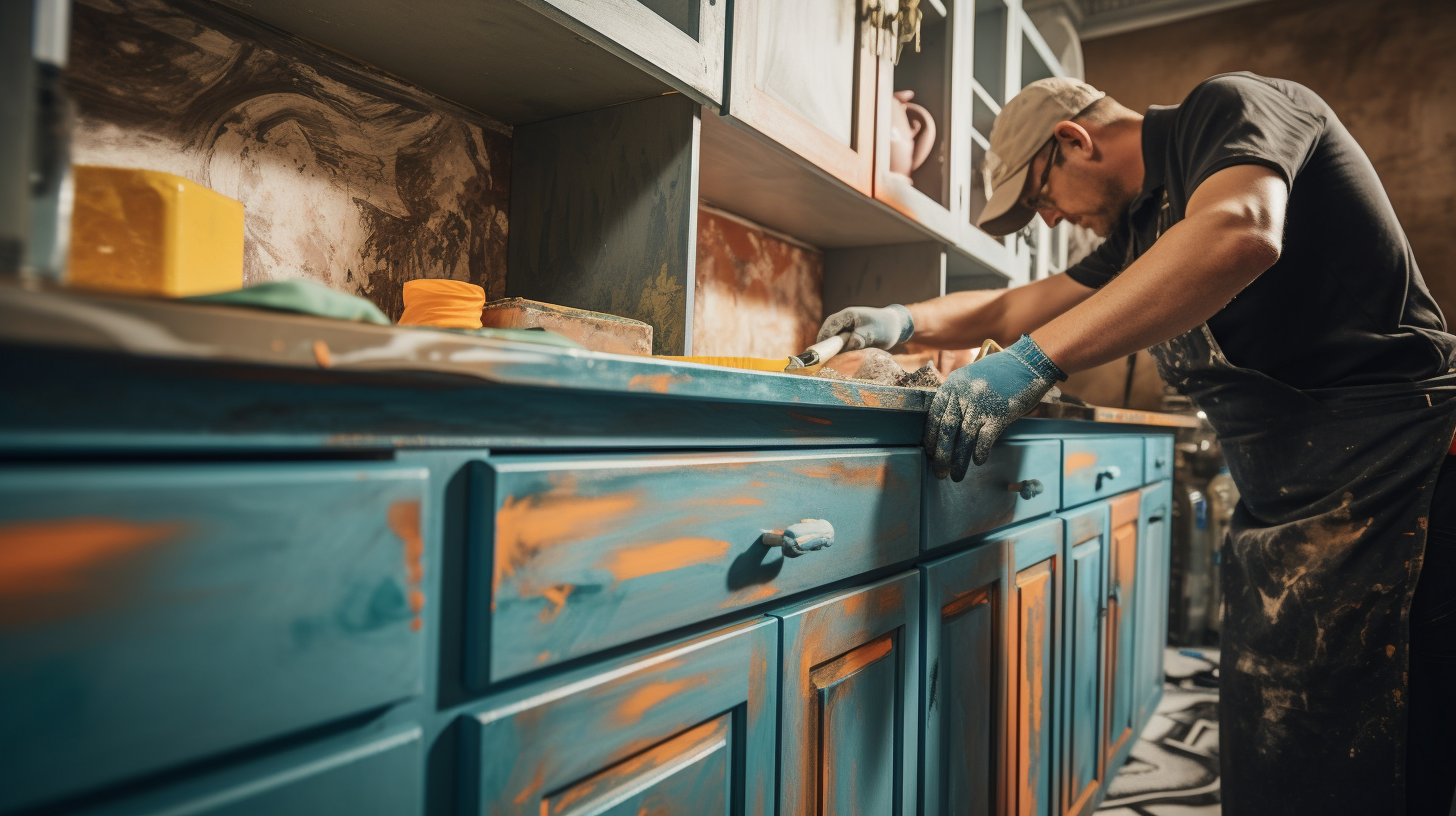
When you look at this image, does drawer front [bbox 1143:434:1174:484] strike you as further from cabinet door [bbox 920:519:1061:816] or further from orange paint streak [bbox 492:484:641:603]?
orange paint streak [bbox 492:484:641:603]

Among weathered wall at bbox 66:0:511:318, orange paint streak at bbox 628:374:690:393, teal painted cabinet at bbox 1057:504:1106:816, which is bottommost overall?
teal painted cabinet at bbox 1057:504:1106:816

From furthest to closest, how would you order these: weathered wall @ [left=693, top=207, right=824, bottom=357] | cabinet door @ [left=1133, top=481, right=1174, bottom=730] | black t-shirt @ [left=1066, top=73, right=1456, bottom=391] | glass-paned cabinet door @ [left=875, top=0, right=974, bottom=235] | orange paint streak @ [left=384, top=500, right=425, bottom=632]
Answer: cabinet door @ [left=1133, top=481, right=1174, bottom=730] → glass-paned cabinet door @ [left=875, top=0, right=974, bottom=235] → weathered wall @ [left=693, top=207, right=824, bottom=357] → black t-shirt @ [left=1066, top=73, right=1456, bottom=391] → orange paint streak @ [left=384, top=500, right=425, bottom=632]

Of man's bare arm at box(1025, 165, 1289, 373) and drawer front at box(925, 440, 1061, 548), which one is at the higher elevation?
man's bare arm at box(1025, 165, 1289, 373)

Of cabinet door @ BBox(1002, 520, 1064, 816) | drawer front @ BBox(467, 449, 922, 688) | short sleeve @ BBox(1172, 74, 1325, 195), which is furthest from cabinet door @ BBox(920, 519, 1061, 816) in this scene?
short sleeve @ BBox(1172, 74, 1325, 195)

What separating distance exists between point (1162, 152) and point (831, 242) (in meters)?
0.82

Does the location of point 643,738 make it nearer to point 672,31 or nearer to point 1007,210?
point 672,31

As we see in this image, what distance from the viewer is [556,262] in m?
1.11

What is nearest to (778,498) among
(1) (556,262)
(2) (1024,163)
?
(1) (556,262)

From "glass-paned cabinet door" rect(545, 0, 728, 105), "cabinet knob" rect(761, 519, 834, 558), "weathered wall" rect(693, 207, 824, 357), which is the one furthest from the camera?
"weathered wall" rect(693, 207, 824, 357)

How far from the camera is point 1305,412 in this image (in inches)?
44.8

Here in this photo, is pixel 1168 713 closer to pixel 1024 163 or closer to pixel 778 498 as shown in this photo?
pixel 1024 163

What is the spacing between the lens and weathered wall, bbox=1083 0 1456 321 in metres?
2.80

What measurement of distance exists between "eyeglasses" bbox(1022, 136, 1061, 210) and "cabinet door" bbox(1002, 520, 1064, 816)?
29.1 inches

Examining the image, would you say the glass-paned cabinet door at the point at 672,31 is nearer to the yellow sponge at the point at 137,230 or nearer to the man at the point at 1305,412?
the yellow sponge at the point at 137,230
